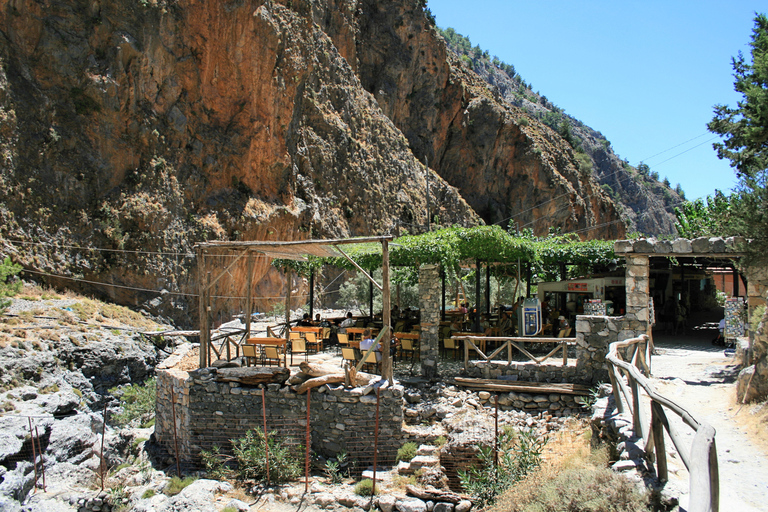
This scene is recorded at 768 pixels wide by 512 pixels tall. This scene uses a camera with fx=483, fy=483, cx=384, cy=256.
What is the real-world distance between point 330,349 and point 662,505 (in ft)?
38.7

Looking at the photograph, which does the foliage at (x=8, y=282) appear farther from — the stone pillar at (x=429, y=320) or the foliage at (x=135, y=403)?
the stone pillar at (x=429, y=320)

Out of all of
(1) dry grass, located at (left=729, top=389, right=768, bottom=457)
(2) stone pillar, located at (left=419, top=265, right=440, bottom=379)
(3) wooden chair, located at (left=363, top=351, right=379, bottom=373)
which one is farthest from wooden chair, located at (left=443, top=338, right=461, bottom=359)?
(1) dry grass, located at (left=729, top=389, right=768, bottom=457)

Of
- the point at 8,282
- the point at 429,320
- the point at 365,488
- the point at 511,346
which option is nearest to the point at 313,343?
the point at 429,320

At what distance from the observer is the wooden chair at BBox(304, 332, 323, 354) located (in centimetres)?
1302

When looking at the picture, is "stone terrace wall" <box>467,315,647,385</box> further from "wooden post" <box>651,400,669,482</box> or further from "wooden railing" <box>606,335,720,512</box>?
"wooden post" <box>651,400,669,482</box>

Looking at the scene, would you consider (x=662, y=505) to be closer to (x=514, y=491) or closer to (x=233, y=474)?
(x=514, y=491)

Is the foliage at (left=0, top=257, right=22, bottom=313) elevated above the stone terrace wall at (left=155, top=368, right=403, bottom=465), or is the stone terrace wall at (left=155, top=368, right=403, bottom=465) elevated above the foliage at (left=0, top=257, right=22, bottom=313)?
the foliage at (left=0, top=257, right=22, bottom=313)

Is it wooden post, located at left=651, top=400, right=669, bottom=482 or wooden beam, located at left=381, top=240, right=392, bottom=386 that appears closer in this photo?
wooden post, located at left=651, top=400, right=669, bottom=482

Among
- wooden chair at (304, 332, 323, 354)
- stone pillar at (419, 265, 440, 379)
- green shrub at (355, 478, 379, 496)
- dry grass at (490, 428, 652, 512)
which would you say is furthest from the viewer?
wooden chair at (304, 332, 323, 354)

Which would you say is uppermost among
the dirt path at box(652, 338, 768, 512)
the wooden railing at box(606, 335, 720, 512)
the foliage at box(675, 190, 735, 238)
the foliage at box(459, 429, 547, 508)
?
the foliage at box(675, 190, 735, 238)

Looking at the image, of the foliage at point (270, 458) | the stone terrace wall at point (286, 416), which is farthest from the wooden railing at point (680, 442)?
the foliage at point (270, 458)

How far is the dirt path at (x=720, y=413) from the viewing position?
3.80 metres

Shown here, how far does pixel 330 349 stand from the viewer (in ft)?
48.2

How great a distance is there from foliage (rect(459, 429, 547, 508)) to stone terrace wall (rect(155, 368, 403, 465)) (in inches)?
80.8
